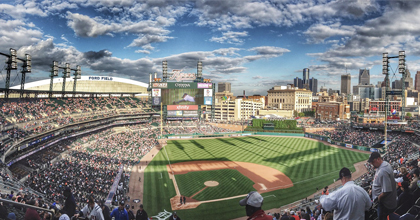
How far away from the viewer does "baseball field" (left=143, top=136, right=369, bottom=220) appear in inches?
839

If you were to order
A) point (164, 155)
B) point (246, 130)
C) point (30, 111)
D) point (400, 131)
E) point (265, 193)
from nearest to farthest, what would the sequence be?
point (265, 193), point (30, 111), point (164, 155), point (400, 131), point (246, 130)

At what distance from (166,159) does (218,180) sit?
12293mm

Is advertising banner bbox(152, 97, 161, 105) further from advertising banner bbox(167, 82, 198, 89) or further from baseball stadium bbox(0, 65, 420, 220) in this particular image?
advertising banner bbox(167, 82, 198, 89)

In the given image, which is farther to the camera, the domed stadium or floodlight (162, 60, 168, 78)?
the domed stadium

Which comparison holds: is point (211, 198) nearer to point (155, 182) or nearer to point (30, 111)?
point (155, 182)

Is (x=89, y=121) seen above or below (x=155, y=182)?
above

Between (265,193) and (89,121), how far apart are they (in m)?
34.2

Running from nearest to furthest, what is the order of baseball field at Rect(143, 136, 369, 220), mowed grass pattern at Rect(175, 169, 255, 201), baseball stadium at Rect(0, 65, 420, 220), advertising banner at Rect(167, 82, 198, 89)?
baseball stadium at Rect(0, 65, 420, 220), baseball field at Rect(143, 136, 369, 220), mowed grass pattern at Rect(175, 169, 255, 201), advertising banner at Rect(167, 82, 198, 89)

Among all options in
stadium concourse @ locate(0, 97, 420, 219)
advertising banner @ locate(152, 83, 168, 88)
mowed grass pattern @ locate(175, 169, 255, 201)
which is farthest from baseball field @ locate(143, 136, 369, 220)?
advertising banner @ locate(152, 83, 168, 88)

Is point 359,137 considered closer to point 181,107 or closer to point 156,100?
point 181,107

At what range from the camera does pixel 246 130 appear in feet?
230

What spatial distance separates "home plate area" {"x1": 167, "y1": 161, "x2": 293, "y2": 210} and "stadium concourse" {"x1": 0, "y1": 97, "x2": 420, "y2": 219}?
4.36 meters

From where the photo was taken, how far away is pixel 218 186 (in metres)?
26.2

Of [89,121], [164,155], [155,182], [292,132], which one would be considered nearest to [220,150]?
[164,155]
